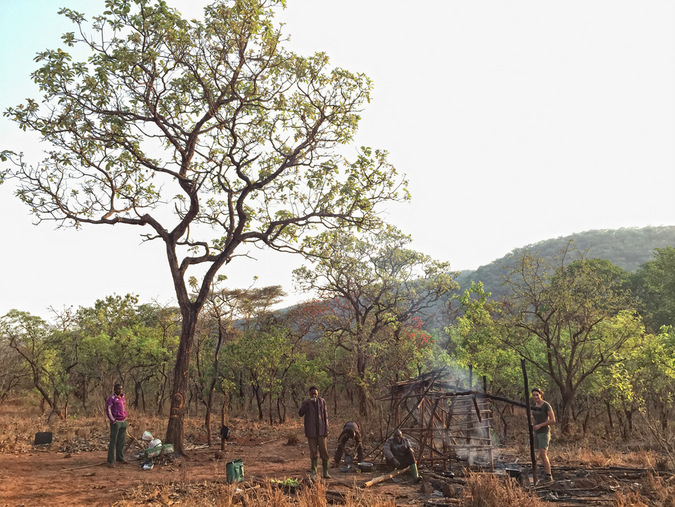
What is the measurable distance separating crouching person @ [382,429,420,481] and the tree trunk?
580 cm

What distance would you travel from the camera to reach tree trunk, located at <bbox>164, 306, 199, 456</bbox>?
41.0ft

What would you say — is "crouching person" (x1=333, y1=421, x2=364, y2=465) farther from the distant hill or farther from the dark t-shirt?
the distant hill

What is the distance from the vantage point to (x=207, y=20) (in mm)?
12211

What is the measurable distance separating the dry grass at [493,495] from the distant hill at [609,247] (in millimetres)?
63223

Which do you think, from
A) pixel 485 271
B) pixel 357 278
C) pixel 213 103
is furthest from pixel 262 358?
pixel 485 271

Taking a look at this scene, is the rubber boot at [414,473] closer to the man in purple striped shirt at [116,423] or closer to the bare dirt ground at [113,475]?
the bare dirt ground at [113,475]

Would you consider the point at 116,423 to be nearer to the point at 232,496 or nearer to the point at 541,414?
the point at 232,496

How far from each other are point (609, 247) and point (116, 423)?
283 ft

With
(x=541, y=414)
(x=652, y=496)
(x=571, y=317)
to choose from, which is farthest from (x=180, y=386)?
(x=571, y=317)

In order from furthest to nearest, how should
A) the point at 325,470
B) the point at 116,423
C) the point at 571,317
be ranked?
the point at 571,317 → the point at 116,423 → the point at 325,470

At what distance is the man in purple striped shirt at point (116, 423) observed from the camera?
36.0 feet

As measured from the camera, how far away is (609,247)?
78.6 metres

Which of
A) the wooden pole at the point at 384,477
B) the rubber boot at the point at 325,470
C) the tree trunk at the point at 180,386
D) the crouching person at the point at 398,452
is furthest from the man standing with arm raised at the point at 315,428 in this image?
the tree trunk at the point at 180,386

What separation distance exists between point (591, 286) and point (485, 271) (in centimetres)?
6561
